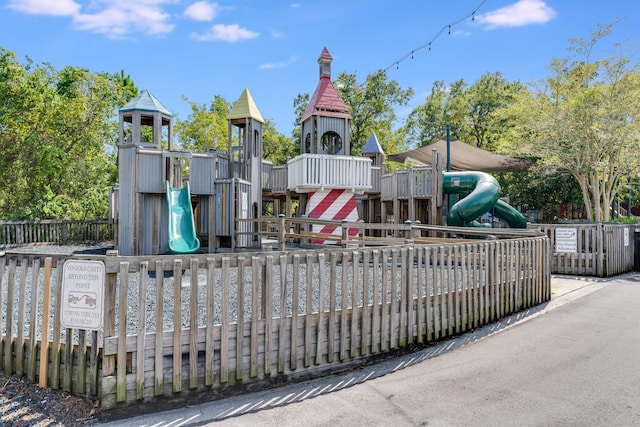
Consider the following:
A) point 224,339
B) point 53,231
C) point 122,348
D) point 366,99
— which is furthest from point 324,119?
point 366,99

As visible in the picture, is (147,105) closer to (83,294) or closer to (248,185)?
(248,185)

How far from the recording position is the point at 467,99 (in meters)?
35.4

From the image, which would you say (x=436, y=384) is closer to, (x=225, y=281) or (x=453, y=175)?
(x=225, y=281)

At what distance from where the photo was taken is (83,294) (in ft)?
10.5

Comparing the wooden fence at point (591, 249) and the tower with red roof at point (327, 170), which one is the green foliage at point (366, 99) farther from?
the wooden fence at point (591, 249)

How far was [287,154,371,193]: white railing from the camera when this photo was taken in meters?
15.4

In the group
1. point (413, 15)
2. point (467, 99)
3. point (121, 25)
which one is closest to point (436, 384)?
point (413, 15)

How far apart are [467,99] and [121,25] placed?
90.8ft

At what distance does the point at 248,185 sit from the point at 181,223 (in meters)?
3.23

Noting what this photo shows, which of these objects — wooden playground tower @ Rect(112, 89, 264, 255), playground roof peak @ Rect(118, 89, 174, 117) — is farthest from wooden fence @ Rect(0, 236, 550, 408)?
playground roof peak @ Rect(118, 89, 174, 117)

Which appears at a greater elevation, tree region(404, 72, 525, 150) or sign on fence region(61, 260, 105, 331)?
tree region(404, 72, 525, 150)

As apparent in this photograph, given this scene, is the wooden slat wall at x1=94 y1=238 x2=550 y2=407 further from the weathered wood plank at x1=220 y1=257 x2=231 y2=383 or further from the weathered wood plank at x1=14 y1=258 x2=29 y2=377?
the weathered wood plank at x1=14 y1=258 x2=29 y2=377

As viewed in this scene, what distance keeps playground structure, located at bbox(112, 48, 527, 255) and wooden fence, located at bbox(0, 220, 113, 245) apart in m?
2.66

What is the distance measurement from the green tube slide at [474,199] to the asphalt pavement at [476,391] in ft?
26.6
